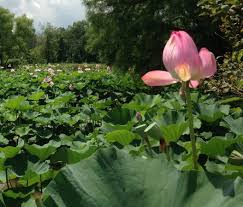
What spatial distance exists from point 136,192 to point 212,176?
0.16 metres

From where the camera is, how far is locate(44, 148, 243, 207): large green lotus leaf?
94 cm

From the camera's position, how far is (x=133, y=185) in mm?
997

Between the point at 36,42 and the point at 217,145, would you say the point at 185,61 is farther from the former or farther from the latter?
the point at 36,42

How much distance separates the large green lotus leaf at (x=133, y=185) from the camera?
3.09 ft

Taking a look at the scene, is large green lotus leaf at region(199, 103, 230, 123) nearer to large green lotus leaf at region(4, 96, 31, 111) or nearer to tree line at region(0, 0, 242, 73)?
large green lotus leaf at region(4, 96, 31, 111)

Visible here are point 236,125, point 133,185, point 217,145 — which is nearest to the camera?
point 133,185

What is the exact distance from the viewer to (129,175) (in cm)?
101

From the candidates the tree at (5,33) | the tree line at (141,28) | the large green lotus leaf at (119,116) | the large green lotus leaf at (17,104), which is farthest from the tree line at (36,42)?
the large green lotus leaf at (119,116)

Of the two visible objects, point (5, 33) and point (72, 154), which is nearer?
point (72, 154)

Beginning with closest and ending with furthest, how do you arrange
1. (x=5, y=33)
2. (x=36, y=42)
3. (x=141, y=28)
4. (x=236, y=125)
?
(x=236, y=125), (x=141, y=28), (x=5, y=33), (x=36, y=42)

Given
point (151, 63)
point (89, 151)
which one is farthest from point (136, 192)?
point (151, 63)

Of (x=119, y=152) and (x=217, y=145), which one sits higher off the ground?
(x=119, y=152)

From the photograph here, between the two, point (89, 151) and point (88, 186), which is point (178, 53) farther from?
point (89, 151)

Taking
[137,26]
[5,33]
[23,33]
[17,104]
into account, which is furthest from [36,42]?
[17,104]
